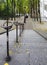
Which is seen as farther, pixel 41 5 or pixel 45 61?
pixel 41 5

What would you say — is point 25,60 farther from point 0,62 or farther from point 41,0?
point 41,0

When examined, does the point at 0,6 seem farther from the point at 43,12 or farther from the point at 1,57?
the point at 1,57

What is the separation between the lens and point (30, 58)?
9.40m

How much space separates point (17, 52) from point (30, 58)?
1443 mm

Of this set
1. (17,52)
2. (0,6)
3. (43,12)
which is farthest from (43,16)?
(17,52)

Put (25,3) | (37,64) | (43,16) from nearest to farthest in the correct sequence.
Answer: (37,64)
(43,16)
(25,3)

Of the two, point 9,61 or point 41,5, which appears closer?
point 9,61

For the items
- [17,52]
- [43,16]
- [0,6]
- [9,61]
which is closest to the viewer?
[9,61]

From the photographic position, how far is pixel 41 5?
53344mm

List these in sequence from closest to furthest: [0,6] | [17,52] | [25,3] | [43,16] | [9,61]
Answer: [9,61]
[17,52]
[43,16]
[0,6]
[25,3]

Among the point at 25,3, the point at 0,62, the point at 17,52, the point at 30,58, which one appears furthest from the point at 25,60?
the point at 25,3

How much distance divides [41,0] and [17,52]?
42.6m

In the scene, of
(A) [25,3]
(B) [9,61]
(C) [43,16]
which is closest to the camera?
(B) [9,61]

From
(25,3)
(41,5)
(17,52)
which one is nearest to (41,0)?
(41,5)
